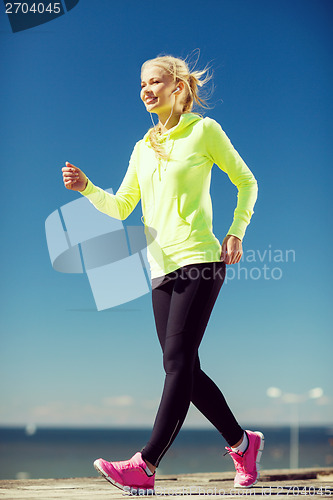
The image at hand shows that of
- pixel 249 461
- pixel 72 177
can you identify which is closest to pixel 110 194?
pixel 72 177

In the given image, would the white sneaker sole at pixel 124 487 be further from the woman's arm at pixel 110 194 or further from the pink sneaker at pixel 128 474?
the woman's arm at pixel 110 194

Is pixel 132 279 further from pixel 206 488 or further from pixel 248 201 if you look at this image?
pixel 206 488

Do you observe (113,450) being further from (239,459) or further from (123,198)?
(123,198)

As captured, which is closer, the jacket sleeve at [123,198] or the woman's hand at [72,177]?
the woman's hand at [72,177]

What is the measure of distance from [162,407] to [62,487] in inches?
26.4

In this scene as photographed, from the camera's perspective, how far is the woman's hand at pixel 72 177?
169 centimetres

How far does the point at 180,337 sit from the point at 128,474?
1.25 feet

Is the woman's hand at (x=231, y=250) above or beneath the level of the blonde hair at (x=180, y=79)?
beneath

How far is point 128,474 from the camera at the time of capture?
1.52 meters

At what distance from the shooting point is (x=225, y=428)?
1.79 meters

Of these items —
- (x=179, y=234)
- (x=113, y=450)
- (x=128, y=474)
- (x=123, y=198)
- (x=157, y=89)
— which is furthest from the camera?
(x=113, y=450)

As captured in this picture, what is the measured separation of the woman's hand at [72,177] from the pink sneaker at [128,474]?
2.51 feet

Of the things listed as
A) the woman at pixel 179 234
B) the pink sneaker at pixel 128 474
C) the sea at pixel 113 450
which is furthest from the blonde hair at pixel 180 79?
the sea at pixel 113 450

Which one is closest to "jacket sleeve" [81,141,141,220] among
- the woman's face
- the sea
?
the woman's face
